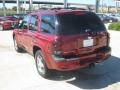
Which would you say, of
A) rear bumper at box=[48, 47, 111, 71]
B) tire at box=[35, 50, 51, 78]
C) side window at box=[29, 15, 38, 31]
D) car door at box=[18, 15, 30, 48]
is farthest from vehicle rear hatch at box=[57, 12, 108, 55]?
car door at box=[18, 15, 30, 48]

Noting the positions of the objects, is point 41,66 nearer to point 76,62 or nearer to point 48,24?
point 48,24

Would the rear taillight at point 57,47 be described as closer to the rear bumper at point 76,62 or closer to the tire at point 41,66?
the rear bumper at point 76,62

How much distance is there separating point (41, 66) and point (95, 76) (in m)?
1.54

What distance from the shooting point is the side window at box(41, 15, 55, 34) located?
7474 millimetres

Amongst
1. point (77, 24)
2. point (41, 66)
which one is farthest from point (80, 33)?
point (41, 66)

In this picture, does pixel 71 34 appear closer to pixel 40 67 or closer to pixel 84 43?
pixel 84 43

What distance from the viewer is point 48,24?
773cm

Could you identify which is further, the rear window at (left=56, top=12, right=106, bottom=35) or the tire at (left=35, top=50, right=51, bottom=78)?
the tire at (left=35, top=50, right=51, bottom=78)

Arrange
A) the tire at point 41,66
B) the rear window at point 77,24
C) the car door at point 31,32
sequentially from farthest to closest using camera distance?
the car door at point 31,32
the tire at point 41,66
the rear window at point 77,24

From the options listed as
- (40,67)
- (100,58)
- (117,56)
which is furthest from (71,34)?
(117,56)

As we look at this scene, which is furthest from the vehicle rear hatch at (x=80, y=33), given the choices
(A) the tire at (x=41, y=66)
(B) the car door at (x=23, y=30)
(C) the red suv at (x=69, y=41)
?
(B) the car door at (x=23, y=30)

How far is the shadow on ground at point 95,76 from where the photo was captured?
7.56 meters

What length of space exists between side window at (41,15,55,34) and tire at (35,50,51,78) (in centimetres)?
73

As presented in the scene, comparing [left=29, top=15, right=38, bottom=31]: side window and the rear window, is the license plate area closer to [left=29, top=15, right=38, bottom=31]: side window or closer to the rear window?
the rear window
